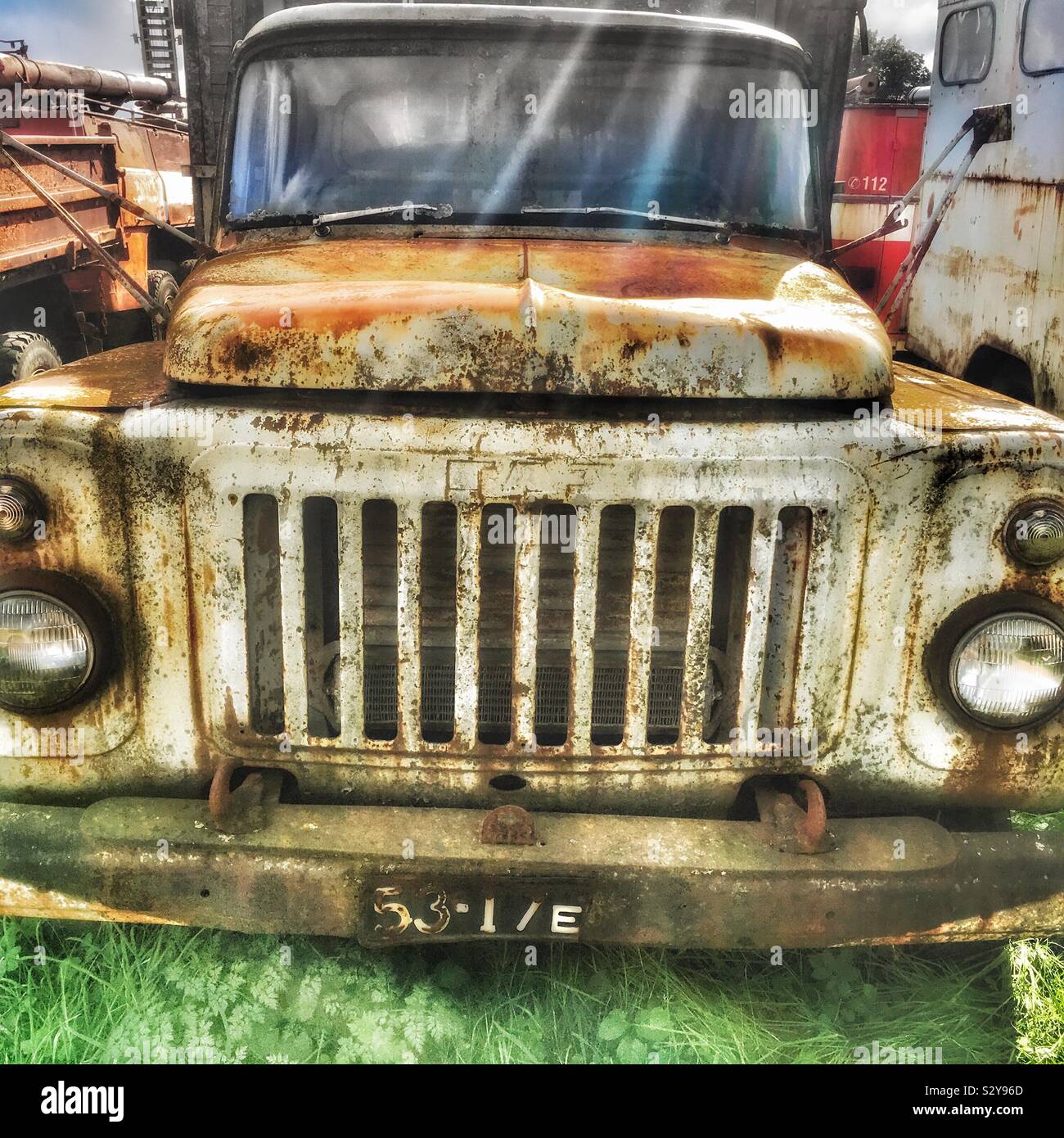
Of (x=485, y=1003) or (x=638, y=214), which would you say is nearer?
(x=485, y=1003)

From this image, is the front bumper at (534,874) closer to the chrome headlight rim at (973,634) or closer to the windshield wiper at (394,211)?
the chrome headlight rim at (973,634)

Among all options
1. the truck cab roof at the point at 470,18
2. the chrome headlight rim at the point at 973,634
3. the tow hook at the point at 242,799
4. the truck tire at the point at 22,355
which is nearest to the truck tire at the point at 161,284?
the truck tire at the point at 22,355

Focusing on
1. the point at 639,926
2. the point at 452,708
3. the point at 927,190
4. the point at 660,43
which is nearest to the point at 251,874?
the point at 452,708

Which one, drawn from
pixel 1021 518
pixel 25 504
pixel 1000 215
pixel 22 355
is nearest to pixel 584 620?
pixel 1021 518

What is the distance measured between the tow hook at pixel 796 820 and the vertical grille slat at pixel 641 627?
1.06 ft

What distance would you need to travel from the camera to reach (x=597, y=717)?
273 centimetres

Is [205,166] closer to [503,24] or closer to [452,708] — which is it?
[503,24]

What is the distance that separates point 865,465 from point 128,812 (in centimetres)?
177

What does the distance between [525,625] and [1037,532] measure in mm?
1113

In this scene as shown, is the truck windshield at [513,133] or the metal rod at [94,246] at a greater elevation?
the truck windshield at [513,133]

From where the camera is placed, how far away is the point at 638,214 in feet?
10.6

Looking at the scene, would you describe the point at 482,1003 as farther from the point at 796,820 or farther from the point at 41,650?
the point at 41,650

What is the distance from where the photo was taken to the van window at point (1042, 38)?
4891 mm

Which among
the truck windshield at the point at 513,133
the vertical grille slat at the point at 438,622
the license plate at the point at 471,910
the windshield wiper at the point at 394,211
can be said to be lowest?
the license plate at the point at 471,910
